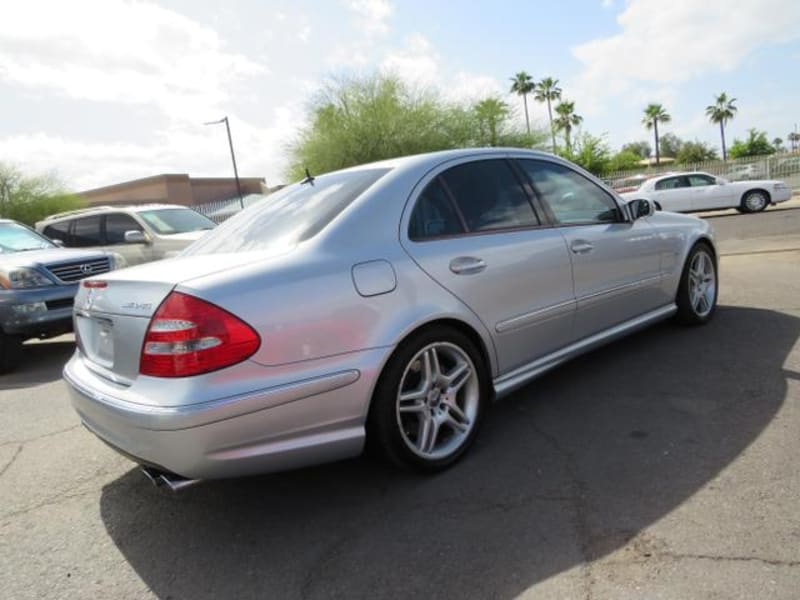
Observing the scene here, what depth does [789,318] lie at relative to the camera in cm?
498

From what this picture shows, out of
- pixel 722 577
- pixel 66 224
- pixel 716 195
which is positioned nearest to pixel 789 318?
pixel 722 577

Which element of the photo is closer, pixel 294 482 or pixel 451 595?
pixel 451 595

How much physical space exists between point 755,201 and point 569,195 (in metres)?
16.9

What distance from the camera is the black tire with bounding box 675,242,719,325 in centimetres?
485

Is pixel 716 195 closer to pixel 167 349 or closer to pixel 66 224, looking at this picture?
pixel 66 224

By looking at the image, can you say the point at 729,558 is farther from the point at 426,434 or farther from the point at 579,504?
the point at 426,434

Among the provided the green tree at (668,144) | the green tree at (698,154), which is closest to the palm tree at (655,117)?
the green tree at (698,154)

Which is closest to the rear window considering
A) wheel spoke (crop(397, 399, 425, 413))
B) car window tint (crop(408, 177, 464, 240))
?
car window tint (crop(408, 177, 464, 240))

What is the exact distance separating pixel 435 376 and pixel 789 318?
3712mm

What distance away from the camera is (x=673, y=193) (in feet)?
61.8

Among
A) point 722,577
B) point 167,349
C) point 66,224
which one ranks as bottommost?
point 722,577

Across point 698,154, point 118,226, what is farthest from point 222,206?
point 698,154

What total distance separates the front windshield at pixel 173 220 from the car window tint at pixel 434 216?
711cm

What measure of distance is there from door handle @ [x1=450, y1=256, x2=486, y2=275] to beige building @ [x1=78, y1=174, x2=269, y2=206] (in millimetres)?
35203
